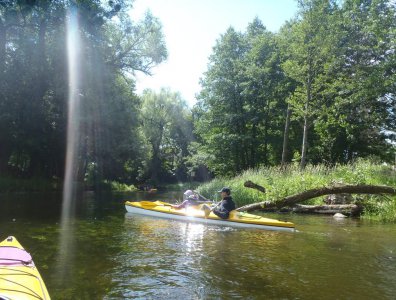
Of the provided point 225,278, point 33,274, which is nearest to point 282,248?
point 225,278

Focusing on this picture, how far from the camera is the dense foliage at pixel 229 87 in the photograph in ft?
66.6

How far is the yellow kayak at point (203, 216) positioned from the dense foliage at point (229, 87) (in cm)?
841

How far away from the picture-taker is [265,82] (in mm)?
28781

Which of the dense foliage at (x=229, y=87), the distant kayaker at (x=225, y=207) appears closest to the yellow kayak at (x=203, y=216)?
the distant kayaker at (x=225, y=207)

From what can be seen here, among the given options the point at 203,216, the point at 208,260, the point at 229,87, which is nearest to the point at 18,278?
the point at 208,260

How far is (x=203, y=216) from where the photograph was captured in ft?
41.1

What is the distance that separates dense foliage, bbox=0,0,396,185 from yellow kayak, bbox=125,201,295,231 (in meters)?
8.41

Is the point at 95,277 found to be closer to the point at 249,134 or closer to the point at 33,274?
the point at 33,274

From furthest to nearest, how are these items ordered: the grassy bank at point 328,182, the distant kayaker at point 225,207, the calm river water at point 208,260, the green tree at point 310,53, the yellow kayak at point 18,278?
the green tree at point 310,53, the grassy bank at point 328,182, the distant kayaker at point 225,207, the calm river water at point 208,260, the yellow kayak at point 18,278

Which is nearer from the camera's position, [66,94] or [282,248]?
[282,248]

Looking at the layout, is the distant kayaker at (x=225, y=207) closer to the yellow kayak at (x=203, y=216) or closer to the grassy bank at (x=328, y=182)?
the yellow kayak at (x=203, y=216)

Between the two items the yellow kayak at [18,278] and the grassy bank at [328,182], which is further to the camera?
the grassy bank at [328,182]

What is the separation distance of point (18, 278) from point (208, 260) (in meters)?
4.04

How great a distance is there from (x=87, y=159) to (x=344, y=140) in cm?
2347
